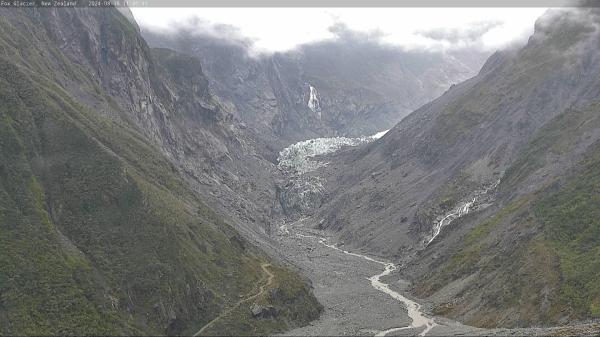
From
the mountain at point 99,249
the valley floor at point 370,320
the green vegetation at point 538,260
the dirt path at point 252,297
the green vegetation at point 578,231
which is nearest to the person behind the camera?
the mountain at point 99,249

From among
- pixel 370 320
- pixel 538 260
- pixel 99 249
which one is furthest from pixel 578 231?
pixel 99 249

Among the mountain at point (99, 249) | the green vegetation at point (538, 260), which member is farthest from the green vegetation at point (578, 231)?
the mountain at point (99, 249)

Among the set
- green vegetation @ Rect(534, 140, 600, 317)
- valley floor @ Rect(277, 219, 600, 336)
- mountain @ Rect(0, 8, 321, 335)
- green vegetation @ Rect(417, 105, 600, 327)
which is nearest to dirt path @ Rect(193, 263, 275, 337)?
mountain @ Rect(0, 8, 321, 335)

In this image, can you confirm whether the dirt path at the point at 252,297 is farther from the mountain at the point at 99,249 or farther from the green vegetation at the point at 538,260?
the green vegetation at the point at 538,260

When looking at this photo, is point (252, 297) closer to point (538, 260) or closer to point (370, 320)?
point (370, 320)

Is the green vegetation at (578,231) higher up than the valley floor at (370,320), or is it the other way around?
the green vegetation at (578,231)

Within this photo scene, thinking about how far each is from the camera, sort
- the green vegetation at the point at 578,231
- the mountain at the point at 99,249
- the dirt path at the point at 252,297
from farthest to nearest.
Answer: the dirt path at the point at 252,297
the green vegetation at the point at 578,231
the mountain at the point at 99,249

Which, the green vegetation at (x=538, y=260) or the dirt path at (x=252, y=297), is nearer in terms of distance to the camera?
the green vegetation at (x=538, y=260)

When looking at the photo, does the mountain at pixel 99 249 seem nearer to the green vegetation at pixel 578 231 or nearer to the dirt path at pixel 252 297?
the dirt path at pixel 252 297

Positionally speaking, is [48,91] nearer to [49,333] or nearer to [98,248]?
[98,248]

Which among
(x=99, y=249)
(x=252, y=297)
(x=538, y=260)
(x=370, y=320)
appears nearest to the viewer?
(x=99, y=249)

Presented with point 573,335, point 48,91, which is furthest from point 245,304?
point 48,91

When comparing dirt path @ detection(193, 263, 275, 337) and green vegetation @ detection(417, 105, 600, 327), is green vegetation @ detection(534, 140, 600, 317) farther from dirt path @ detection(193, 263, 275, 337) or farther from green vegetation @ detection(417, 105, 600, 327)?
dirt path @ detection(193, 263, 275, 337)

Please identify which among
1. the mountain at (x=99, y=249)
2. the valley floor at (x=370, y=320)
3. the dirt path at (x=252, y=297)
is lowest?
the valley floor at (x=370, y=320)
